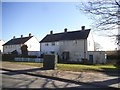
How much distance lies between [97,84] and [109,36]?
11.9 ft

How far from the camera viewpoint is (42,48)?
6806 cm

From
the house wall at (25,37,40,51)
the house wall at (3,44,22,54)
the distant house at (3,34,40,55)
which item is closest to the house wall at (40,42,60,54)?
the distant house at (3,34,40,55)

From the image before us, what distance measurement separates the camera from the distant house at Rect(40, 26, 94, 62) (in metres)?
55.4

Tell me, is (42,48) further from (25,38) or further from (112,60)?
(112,60)

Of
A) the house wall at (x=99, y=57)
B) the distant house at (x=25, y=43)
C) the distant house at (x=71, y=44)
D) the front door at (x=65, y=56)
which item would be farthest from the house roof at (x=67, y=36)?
the distant house at (x=25, y=43)

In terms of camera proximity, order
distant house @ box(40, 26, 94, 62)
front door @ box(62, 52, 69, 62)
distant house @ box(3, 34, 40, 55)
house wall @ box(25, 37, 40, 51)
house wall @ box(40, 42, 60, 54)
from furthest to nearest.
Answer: house wall @ box(25, 37, 40, 51) < distant house @ box(3, 34, 40, 55) < house wall @ box(40, 42, 60, 54) < front door @ box(62, 52, 69, 62) < distant house @ box(40, 26, 94, 62)

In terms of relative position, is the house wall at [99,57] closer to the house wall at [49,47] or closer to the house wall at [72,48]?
the house wall at [72,48]

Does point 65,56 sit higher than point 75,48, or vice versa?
point 75,48

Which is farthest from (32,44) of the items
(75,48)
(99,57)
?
(99,57)

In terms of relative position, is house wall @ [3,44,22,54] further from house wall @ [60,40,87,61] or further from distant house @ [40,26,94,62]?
house wall @ [60,40,87,61]

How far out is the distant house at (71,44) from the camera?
182 feet

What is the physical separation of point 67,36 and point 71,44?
336 cm

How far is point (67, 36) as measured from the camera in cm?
6100

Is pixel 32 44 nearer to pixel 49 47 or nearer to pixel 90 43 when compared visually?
pixel 49 47
